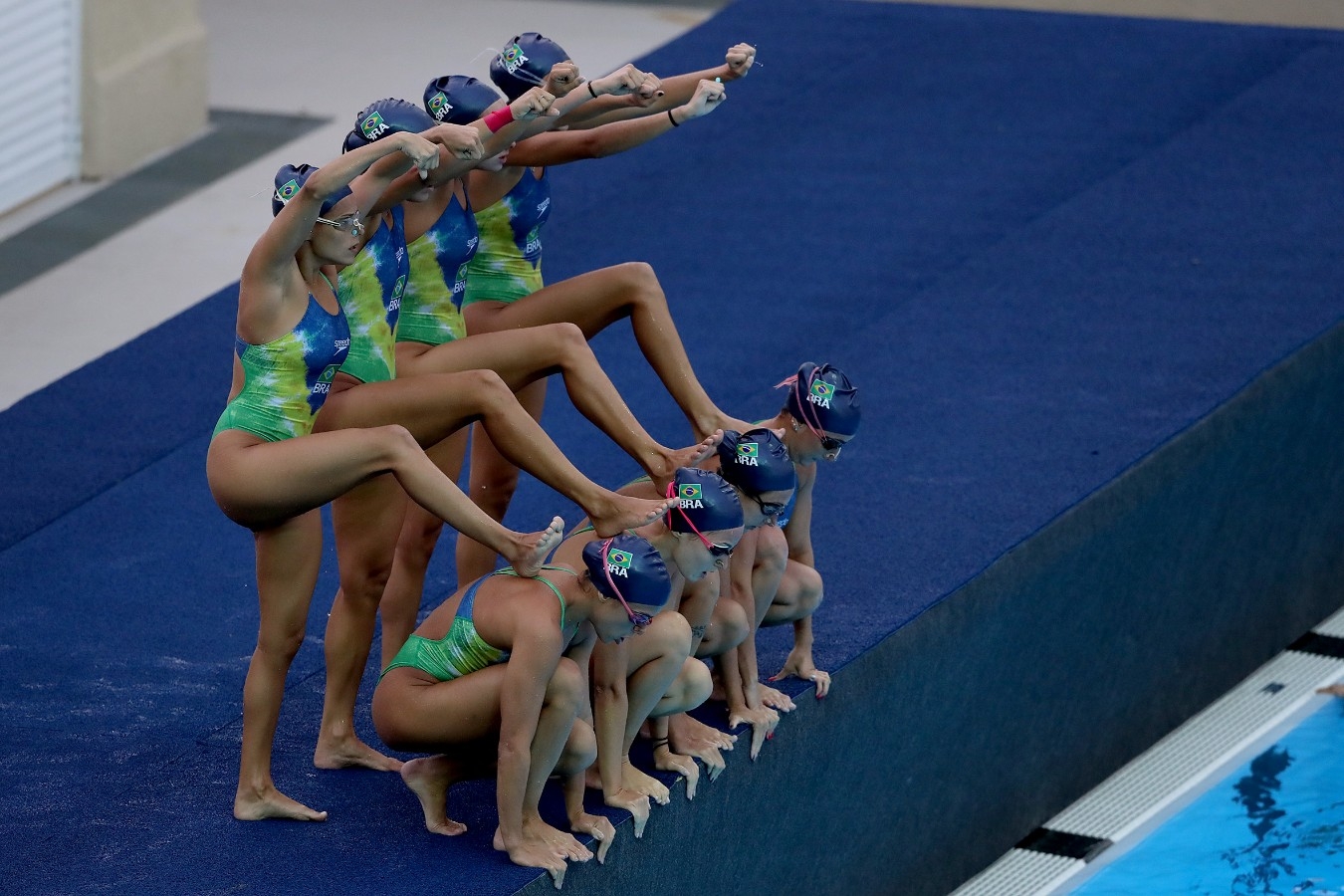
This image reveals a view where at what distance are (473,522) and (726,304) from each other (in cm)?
356

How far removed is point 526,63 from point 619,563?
129 centimetres

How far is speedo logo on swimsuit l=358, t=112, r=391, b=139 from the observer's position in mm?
4504

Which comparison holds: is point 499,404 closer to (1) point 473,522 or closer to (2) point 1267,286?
(1) point 473,522

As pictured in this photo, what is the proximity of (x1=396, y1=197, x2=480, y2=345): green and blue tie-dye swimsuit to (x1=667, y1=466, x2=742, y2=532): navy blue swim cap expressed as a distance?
0.83 m

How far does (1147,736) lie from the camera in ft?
21.8

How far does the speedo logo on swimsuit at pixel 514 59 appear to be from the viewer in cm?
484

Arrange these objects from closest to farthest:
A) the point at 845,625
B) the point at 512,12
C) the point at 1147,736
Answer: the point at 845,625
the point at 1147,736
the point at 512,12

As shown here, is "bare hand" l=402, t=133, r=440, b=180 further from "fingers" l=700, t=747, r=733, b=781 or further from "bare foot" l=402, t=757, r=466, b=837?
"fingers" l=700, t=747, r=733, b=781

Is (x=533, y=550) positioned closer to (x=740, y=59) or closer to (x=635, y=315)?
(x=635, y=315)

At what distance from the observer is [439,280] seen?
488 centimetres

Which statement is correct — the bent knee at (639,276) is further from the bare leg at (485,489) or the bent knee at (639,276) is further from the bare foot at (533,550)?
the bare foot at (533,550)

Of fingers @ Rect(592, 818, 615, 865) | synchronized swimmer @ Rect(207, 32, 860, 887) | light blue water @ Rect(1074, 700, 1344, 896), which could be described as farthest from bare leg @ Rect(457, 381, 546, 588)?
light blue water @ Rect(1074, 700, 1344, 896)

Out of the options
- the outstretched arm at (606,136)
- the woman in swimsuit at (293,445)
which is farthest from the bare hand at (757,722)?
the outstretched arm at (606,136)

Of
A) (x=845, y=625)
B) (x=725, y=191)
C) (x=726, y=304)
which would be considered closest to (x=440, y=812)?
(x=845, y=625)
